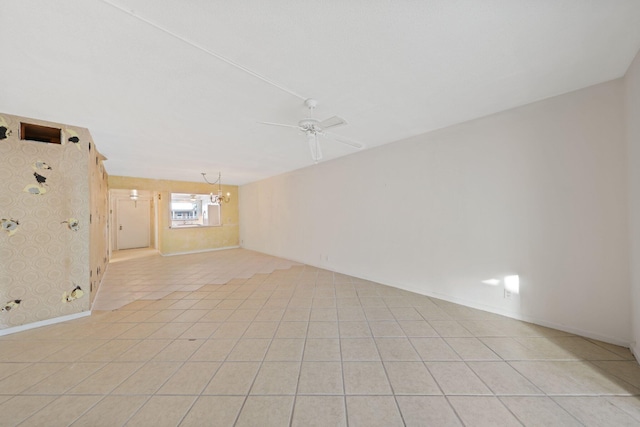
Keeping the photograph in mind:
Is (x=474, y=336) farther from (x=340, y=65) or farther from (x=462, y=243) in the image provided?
(x=340, y=65)

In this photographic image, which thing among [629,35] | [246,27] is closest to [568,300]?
[629,35]

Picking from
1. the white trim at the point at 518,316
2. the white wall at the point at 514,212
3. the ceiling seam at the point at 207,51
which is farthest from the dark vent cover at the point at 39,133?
the white trim at the point at 518,316

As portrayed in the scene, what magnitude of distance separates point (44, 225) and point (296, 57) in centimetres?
374

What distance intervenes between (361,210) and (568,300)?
2969mm

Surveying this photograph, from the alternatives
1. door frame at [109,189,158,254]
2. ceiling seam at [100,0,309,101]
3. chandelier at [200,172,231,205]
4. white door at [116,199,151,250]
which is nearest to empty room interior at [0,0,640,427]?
ceiling seam at [100,0,309,101]

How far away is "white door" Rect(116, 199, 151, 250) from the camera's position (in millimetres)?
8315

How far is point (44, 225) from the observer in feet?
9.07

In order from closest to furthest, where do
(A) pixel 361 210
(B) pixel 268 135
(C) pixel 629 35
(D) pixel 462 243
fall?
(C) pixel 629 35
(D) pixel 462 243
(B) pixel 268 135
(A) pixel 361 210

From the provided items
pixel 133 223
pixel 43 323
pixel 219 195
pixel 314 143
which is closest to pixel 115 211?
pixel 133 223

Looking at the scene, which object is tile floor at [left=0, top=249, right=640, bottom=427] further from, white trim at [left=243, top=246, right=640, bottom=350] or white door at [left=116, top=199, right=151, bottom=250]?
white door at [left=116, top=199, right=151, bottom=250]

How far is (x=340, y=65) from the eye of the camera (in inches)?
72.1

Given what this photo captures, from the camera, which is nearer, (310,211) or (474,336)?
(474,336)

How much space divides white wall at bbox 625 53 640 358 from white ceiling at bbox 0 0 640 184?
224mm

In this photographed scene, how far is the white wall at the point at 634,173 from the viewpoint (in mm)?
1876
